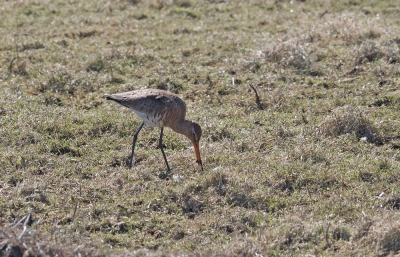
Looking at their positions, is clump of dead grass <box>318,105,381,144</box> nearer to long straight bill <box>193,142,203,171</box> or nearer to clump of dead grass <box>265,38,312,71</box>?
long straight bill <box>193,142,203,171</box>

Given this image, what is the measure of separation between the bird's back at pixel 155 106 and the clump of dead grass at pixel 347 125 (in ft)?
6.51

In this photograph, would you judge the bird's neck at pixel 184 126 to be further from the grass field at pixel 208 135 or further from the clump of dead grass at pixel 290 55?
the clump of dead grass at pixel 290 55

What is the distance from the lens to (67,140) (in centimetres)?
861

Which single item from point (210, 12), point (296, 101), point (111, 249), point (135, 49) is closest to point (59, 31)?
point (135, 49)

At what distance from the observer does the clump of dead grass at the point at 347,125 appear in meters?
8.69

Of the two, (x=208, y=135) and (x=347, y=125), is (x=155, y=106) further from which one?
(x=347, y=125)

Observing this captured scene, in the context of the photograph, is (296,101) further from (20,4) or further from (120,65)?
(20,4)

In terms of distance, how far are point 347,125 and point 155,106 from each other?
260 centimetres

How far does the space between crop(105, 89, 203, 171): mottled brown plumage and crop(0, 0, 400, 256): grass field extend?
378 millimetres

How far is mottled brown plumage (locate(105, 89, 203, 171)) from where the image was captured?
26.3 feet

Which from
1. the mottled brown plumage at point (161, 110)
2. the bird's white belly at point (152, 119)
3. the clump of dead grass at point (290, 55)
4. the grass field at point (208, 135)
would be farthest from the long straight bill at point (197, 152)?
the clump of dead grass at point (290, 55)

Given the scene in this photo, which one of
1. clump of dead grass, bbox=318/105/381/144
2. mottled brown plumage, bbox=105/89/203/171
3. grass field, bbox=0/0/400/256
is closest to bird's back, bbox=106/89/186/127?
mottled brown plumage, bbox=105/89/203/171

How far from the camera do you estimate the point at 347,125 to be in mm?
8727

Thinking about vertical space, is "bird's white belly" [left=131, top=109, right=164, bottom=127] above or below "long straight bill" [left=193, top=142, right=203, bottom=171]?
above
